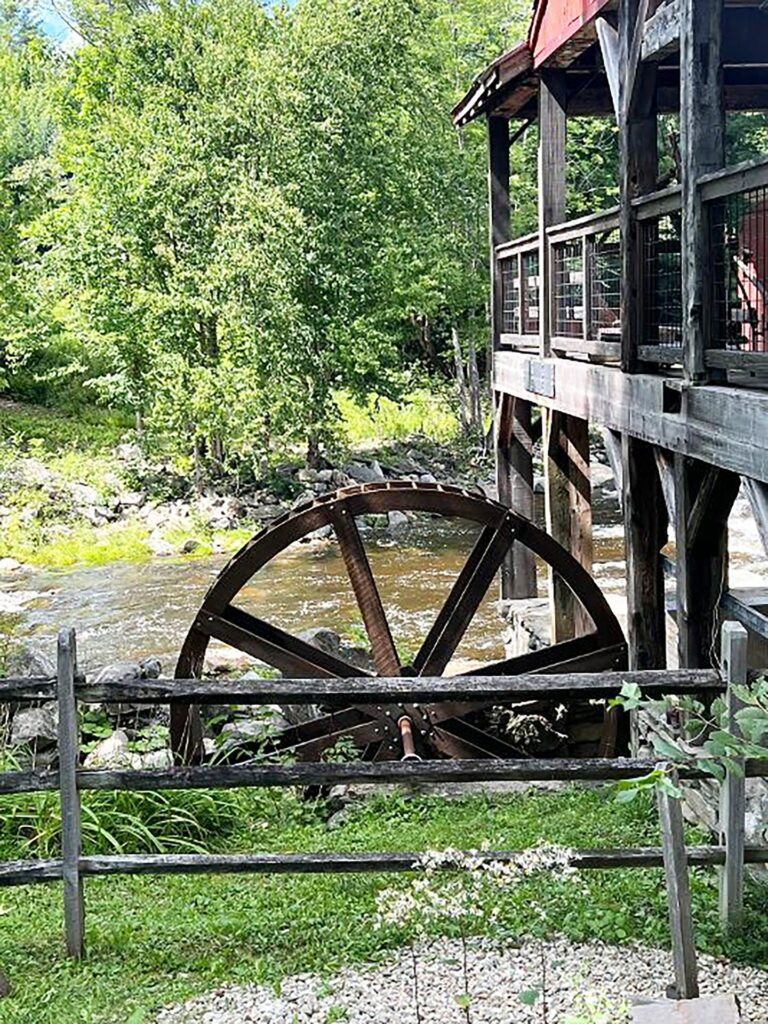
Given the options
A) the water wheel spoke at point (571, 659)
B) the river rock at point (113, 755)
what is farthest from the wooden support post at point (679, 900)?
the water wheel spoke at point (571, 659)

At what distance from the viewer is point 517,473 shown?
11.7 m

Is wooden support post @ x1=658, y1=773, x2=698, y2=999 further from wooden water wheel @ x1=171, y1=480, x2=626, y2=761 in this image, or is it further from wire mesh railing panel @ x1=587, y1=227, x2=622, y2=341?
wire mesh railing panel @ x1=587, y1=227, x2=622, y2=341

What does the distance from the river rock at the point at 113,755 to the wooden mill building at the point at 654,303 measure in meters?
3.12

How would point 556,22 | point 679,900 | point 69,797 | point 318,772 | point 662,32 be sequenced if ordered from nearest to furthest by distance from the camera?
point 679,900 → point 69,797 → point 318,772 → point 662,32 → point 556,22

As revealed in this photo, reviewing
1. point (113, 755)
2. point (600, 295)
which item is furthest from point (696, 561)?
point (113, 755)

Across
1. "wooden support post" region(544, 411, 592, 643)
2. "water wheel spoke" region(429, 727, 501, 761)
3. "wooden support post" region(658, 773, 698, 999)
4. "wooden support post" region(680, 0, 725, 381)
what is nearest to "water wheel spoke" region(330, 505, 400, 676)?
"water wheel spoke" region(429, 727, 501, 761)

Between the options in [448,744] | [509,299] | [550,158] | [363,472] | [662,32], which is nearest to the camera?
[662,32]

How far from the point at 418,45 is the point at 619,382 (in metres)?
17.0

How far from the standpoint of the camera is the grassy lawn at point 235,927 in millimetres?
4164

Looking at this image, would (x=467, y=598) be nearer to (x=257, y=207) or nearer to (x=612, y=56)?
(x=612, y=56)

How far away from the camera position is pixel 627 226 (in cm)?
673

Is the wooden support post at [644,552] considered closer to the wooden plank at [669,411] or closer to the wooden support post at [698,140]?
the wooden plank at [669,411]

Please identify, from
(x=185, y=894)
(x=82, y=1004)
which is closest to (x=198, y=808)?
(x=185, y=894)

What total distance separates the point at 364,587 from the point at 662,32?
3.80 meters
